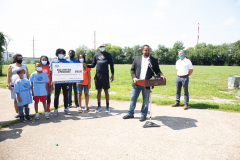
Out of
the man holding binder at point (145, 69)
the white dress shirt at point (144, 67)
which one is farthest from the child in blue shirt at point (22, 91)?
the white dress shirt at point (144, 67)

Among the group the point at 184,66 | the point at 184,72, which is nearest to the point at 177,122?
the point at 184,72

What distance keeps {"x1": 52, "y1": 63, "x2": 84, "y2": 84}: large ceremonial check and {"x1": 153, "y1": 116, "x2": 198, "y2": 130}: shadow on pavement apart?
311 cm

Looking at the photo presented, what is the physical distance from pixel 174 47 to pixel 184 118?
4120 inches

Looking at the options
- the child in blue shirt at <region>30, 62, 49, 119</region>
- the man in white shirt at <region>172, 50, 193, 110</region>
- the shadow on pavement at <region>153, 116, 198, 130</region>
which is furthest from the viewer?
the man in white shirt at <region>172, 50, 193, 110</region>

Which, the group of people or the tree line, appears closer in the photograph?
the group of people

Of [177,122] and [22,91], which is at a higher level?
[22,91]

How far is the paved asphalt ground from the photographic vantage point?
314cm

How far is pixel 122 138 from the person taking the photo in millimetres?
3812

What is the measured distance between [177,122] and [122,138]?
6.64 feet

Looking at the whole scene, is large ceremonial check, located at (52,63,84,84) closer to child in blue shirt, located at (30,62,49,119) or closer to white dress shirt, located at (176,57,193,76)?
child in blue shirt, located at (30,62,49,119)

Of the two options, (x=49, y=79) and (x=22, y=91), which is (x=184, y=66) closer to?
(x=49, y=79)

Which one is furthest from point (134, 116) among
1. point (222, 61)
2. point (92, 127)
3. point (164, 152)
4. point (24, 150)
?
point (222, 61)

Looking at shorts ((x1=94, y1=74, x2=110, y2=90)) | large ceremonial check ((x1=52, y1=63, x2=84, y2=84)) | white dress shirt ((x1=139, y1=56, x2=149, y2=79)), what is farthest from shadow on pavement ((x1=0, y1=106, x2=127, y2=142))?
white dress shirt ((x1=139, y1=56, x2=149, y2=79))

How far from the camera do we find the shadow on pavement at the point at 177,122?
457 cm
